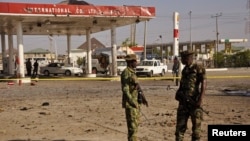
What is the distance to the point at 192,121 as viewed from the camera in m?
7.57

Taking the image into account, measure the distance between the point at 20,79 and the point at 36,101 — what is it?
526 inches

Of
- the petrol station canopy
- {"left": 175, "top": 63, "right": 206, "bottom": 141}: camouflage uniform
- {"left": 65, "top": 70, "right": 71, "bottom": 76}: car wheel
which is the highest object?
the petrol station canopy

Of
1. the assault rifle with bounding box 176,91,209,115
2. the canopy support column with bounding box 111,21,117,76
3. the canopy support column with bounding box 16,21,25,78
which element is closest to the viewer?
the assault rifle with bounding box 176,91,209,115

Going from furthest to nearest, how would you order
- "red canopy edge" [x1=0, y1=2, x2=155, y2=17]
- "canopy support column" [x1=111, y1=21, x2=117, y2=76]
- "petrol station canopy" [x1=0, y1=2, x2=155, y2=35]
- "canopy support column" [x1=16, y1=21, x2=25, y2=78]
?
"canopy support column" [x1=111, y1=21, x2=117, y2=76] → "canopy support column" [x1=16, y1=21, x2=25, y2=78] → "petrol station canopy" [x1=0, y1=2, x2=155, y2=35] → "red canopy edge" [x1=0, y1=2, x2=155, y2=17]

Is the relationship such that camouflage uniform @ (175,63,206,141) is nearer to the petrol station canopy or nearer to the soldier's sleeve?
the soldier's sleeve

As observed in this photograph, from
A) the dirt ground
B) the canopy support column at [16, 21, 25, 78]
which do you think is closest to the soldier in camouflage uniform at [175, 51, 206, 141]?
the dirt ground

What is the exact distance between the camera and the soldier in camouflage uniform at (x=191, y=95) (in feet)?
24.6

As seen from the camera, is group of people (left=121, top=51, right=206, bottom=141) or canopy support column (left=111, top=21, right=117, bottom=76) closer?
group of people (left=121, top=51, right=206, bottom=141)

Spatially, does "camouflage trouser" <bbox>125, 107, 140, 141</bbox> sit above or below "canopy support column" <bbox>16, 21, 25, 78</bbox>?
below

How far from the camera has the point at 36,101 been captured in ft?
60.3

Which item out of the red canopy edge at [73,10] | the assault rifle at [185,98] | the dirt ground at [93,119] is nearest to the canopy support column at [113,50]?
the red canopy edge at [73,10]

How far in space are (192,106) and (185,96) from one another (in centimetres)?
23

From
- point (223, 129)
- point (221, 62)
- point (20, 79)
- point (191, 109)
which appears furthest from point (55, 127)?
point (221, 62)

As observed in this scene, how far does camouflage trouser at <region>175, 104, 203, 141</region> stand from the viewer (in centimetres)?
751
